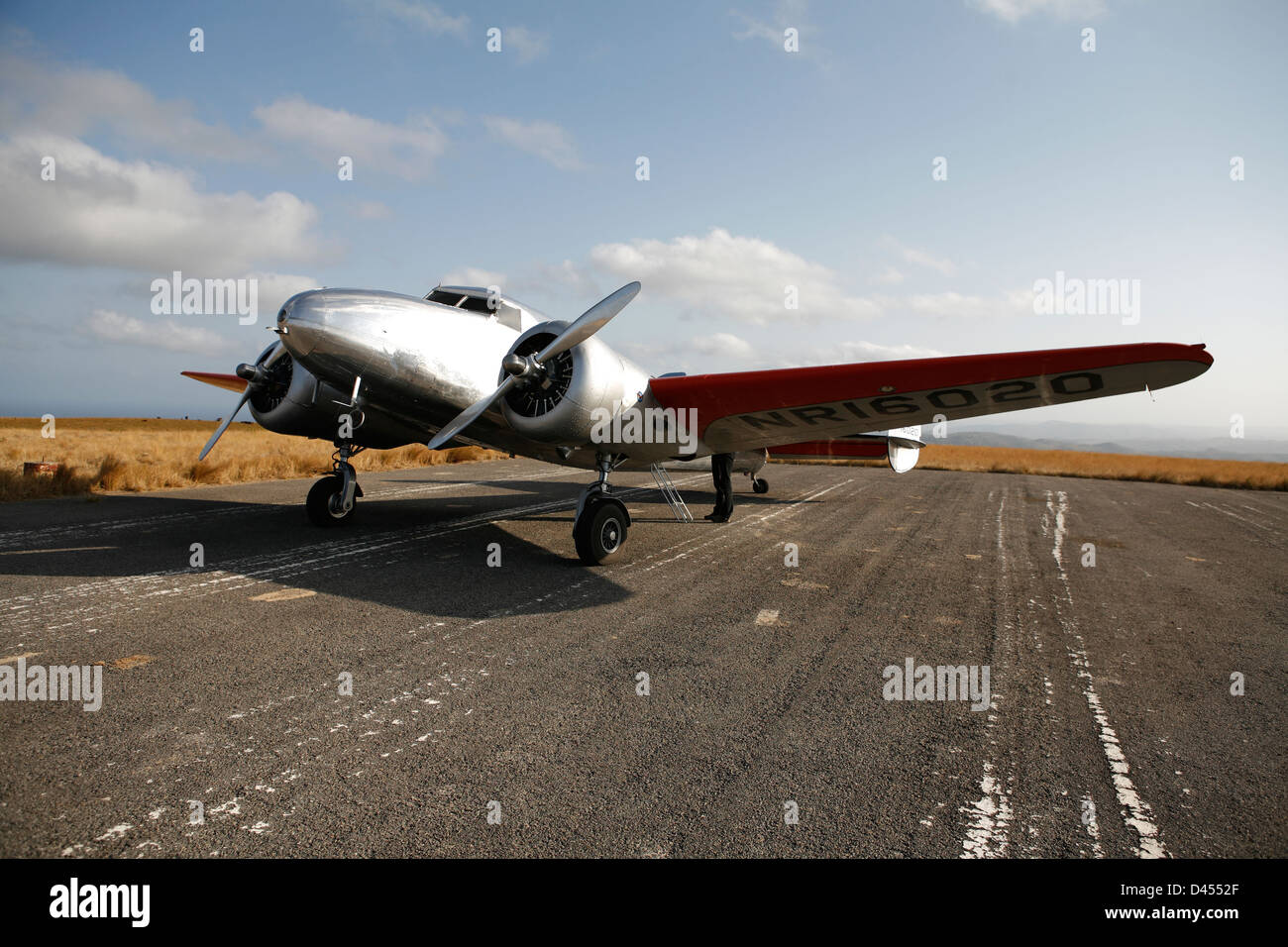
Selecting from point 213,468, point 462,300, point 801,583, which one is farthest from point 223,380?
point 801,583

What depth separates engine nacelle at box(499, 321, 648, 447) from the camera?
8.09 meters

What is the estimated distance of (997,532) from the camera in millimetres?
12586

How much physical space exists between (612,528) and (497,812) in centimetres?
611

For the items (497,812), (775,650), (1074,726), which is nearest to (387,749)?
(497,812)

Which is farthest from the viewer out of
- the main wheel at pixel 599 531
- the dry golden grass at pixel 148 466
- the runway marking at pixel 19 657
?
the dry golden grass at pixel 148 466

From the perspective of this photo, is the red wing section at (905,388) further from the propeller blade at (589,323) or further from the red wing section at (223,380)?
the red wing section at (223,380)

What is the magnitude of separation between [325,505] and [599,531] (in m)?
5.13

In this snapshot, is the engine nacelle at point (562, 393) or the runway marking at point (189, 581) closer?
the runway marking at point (189, 581)

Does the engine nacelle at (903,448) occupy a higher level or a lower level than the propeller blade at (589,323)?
lower

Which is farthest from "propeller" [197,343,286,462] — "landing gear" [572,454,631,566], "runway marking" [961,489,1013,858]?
"runway marking" [961,489,1013,858]

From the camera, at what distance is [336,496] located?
1085 centimetres

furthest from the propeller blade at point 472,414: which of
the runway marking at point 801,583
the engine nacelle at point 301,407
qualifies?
the runway marking at point 801,583

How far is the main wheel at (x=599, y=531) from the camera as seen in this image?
8773 millimetres

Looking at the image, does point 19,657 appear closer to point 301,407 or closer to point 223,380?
point 301,407
